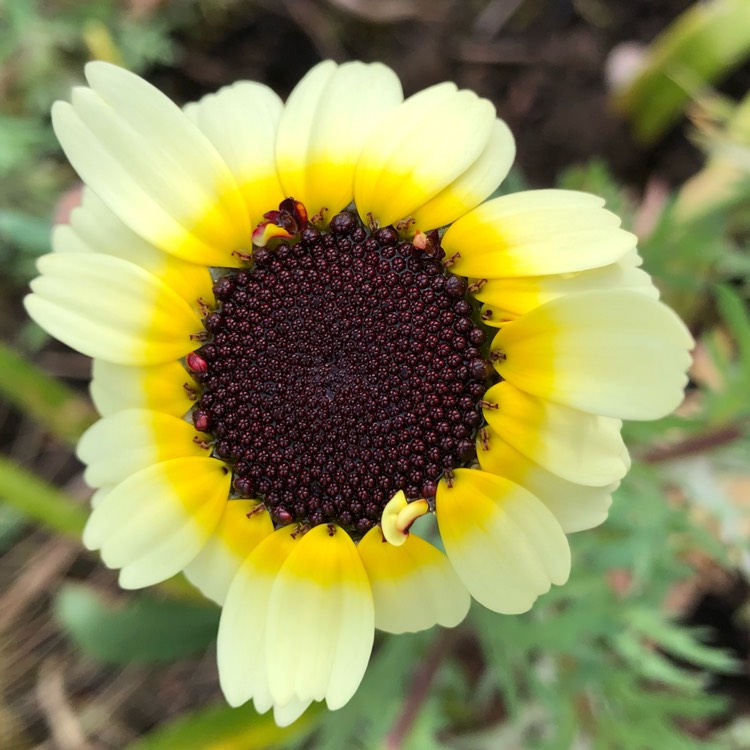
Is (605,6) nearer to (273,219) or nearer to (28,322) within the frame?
(273,219)

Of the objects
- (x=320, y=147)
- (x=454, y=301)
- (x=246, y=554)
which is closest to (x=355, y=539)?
(x=246, y=554)

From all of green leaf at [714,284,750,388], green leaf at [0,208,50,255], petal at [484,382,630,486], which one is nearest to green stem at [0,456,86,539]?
green leaf at [0,208,50,255]

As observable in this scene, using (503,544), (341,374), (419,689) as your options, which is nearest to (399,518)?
(503,544)

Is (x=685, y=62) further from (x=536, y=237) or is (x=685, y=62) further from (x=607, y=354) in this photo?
(x=607, y=354)

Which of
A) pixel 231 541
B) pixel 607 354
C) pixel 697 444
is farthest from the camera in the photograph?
pixel 697 444

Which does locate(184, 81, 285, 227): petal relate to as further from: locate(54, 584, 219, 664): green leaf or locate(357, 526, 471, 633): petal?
locate(54, 584, 219, 664): green leaf

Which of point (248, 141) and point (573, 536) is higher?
point (248, 141)

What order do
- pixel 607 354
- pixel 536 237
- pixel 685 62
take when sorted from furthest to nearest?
pixel 685 62, pixel 536 237, pixel 607 354
